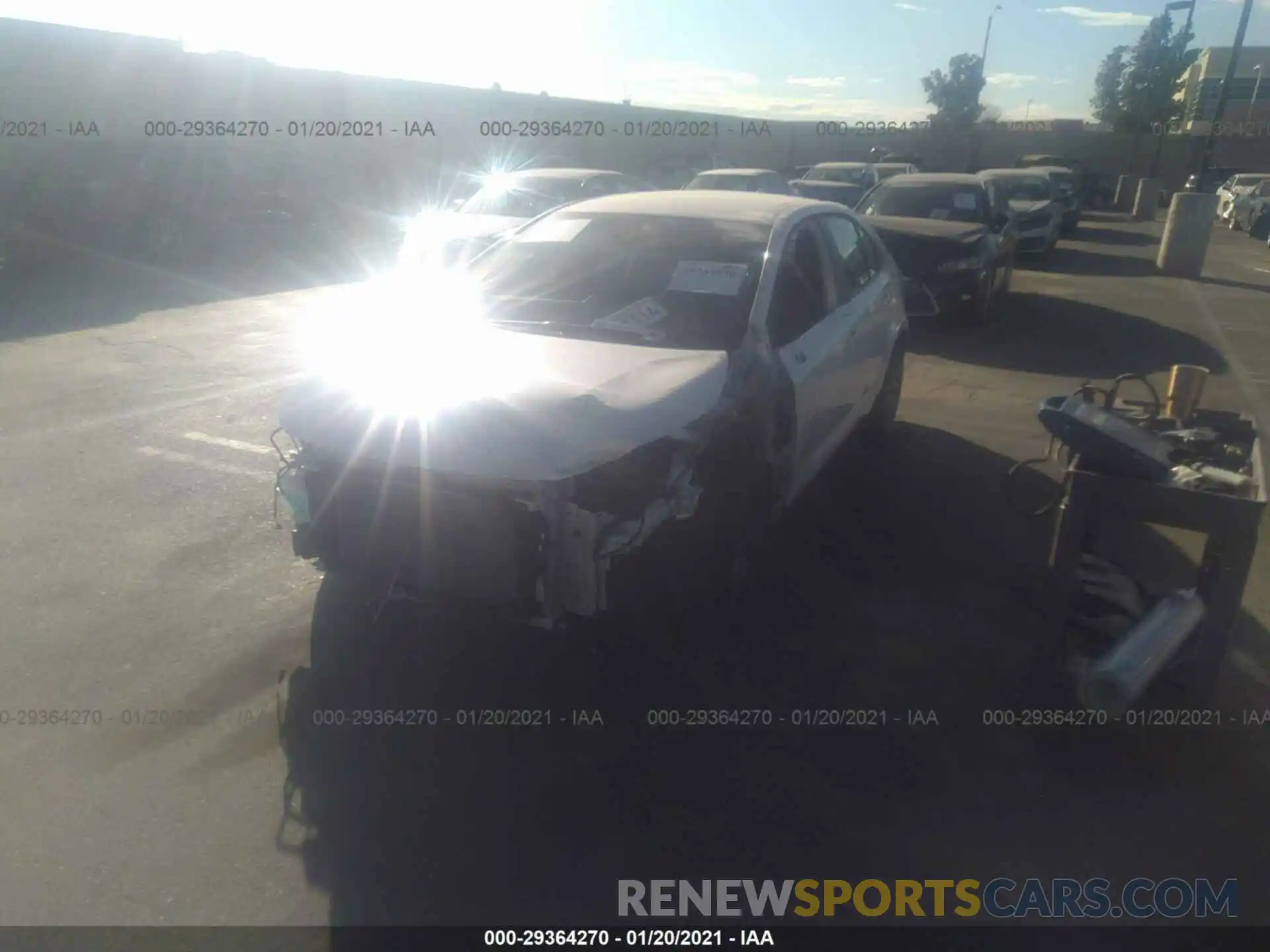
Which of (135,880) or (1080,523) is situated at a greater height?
(1080,523)

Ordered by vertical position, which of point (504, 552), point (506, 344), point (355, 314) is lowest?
point (355, 314)

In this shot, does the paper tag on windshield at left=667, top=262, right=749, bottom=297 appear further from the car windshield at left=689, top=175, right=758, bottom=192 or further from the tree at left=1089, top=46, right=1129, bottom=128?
the tree at left=1089, top=46, right=1129, bottom=128

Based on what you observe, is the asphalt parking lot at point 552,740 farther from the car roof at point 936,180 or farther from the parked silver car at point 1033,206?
the parked silver car at point 1033,206

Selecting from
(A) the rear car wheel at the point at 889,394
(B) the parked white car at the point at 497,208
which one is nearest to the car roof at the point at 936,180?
(B) the parked white car at the point at 497,208

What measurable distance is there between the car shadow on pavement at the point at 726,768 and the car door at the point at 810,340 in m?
0.73

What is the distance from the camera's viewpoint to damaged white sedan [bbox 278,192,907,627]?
317 cm

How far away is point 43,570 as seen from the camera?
4.39 meters

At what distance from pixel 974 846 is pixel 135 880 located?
7.95 ft

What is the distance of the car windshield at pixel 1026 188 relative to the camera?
60.1 ft

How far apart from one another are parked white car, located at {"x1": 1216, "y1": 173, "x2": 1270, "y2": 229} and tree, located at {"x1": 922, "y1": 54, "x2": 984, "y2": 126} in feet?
89.9

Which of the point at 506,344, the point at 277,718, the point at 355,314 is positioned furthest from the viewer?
the point at 355,314

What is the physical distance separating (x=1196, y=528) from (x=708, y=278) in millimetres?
2184

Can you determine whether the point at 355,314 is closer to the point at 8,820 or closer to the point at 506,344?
the point at 506,344

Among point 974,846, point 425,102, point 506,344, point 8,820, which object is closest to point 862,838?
point 974,846
